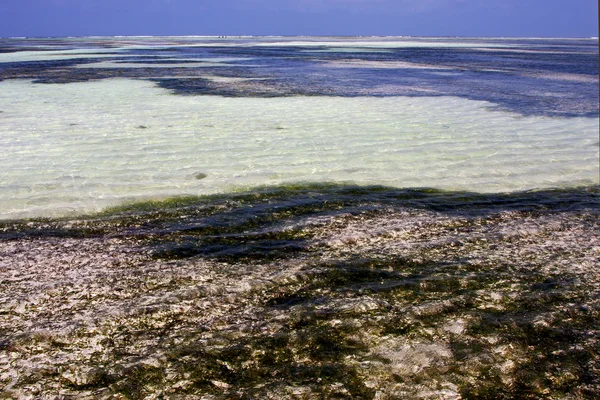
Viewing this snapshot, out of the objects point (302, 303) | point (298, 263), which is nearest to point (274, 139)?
point (298, 263)

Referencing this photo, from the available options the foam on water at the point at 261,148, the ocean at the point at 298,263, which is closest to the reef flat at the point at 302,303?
the ocean at the point at 298,263

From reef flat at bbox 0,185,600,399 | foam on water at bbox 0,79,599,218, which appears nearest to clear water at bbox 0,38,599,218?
foam on water at bbox 0,79,599,218

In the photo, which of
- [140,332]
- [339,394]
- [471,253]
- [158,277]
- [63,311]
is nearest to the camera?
[339,394]

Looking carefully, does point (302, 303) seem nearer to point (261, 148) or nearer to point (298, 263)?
point (298, 263)

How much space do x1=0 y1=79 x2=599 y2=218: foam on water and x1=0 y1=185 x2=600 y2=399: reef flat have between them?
3.69ft

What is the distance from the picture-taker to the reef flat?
109 inches

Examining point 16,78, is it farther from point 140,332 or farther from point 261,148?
point 140,332

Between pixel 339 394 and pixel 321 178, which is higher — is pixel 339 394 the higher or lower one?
the lower one

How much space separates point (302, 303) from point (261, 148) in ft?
18.2

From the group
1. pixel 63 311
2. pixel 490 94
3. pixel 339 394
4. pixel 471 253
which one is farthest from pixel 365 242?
pixel 490 94

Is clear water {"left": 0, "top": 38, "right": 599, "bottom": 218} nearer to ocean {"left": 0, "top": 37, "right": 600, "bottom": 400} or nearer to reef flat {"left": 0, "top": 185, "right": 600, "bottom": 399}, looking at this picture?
ocean {"left": 0, "top": 37, "right": 600, "bottom": 400}

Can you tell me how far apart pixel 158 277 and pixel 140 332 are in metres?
0.85

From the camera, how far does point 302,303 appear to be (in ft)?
11.9

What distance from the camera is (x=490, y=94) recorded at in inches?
647
